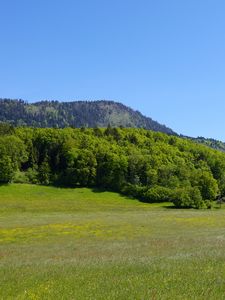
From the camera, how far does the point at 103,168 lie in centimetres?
15962

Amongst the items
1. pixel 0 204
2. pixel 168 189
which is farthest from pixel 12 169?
pixel 168 189

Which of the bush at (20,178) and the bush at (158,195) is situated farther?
the bush at (20,178)

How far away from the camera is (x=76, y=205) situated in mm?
113750

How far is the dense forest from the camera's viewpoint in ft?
472

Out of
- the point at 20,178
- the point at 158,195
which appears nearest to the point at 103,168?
the point at 158,195

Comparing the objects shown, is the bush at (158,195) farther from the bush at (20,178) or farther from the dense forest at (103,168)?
the bush at (20,178)

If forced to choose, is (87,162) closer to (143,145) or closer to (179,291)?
(143,145)

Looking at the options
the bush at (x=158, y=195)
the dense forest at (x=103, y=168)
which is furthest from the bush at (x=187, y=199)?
the bush at (x=158, y=195)

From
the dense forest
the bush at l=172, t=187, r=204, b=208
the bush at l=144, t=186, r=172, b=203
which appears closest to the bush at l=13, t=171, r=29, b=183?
the dense forest

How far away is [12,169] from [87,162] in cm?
2722

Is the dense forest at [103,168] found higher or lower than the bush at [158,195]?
higher

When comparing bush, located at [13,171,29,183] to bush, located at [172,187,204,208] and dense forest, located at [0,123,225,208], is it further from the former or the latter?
bush, located at [172,187,204,208]

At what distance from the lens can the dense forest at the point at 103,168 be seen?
5664 inches

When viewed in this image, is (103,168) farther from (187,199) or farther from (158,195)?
(187,199)
